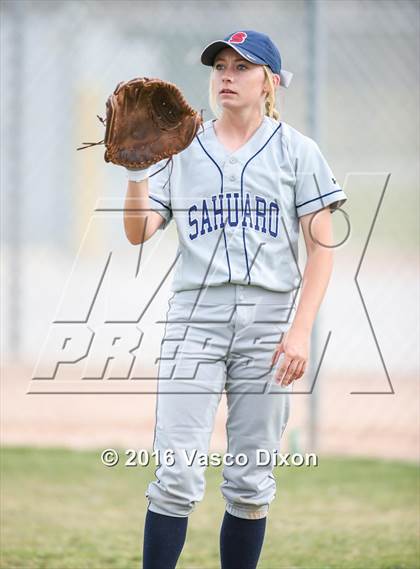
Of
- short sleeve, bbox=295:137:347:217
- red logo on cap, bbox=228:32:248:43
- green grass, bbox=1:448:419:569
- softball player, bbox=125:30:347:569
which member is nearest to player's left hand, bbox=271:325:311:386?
softball player, bbox=125:30:347:569

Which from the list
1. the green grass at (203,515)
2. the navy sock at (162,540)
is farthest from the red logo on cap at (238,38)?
the green grass at (203,515)

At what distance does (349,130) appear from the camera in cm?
529

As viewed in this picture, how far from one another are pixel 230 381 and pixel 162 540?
43cm

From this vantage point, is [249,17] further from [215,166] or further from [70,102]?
[215,166]

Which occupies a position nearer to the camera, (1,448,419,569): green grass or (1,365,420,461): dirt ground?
(1,448,419,569): green grass

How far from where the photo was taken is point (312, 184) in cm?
269

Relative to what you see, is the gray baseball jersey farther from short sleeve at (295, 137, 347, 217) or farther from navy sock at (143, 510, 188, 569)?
navy sock at (143, 510, 188, 569)

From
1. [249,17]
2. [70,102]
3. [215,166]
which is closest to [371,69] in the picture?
[249,17]

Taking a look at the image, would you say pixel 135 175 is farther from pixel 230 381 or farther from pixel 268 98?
pixel 230 381

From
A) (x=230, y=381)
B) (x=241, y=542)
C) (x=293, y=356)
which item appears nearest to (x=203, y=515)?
(x=241, y=542)

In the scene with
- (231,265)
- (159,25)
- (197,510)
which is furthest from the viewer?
(159,25)

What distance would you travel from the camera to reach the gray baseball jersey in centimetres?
266

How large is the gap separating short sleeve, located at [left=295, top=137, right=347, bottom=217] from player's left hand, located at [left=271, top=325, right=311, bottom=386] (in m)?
Answer: 0.32

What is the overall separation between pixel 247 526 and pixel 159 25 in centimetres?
314
